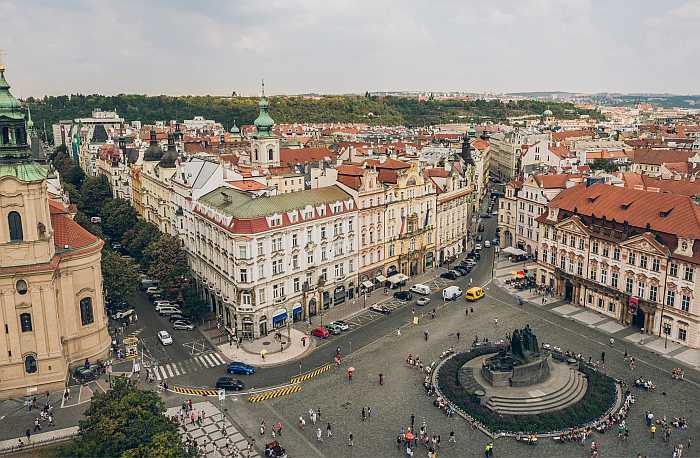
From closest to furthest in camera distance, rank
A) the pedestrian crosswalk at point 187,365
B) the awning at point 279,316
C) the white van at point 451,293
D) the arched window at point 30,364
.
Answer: the arched window at point 30,364 < the pedestrian crosswalk at point 187,365 < the awning at point 279,316 < the white van at point 451,293

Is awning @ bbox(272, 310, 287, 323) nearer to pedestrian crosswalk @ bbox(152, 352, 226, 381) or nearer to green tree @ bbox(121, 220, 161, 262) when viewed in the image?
pedestrian crosswalk @ bbox(152, 352, 226, 381)

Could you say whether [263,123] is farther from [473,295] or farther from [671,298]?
[671,298]

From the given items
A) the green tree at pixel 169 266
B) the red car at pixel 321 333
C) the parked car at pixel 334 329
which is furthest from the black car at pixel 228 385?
the green tree at pixel 169 266

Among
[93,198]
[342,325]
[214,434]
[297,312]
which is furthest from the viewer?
[93,198]

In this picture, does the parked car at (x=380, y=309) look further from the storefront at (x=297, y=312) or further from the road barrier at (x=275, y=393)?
the road barrier at (x=275, y=393)

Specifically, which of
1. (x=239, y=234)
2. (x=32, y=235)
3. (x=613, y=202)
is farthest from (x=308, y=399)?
(x=613, y=202)

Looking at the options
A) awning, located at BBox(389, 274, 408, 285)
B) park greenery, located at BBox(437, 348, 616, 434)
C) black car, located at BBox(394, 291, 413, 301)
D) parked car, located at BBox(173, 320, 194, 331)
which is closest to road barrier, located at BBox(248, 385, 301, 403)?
park greenery, located at BBox(437, 348, 616, 434)

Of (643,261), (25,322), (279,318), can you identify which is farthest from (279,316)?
(643,261)
